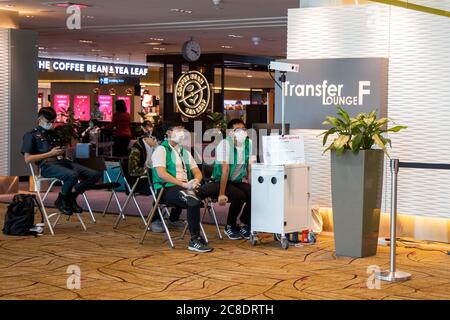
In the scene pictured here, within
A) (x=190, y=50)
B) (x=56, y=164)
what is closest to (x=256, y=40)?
(x=190, y=50)

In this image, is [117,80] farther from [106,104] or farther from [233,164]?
[233,164]

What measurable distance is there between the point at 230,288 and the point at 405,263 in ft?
6.73

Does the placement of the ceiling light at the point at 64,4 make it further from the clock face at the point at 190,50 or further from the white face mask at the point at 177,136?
the white face mask at the point at 177,136

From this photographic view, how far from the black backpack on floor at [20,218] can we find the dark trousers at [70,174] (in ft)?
1.20

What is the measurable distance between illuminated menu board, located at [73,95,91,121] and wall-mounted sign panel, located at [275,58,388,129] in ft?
67.8

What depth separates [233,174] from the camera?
27.8 ft

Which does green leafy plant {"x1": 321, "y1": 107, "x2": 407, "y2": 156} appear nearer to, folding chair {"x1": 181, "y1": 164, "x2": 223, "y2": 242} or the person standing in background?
folding chair {"x1": 181, "y1": 164, "x2": 223, "y2": 242}

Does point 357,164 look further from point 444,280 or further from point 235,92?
point 235,92

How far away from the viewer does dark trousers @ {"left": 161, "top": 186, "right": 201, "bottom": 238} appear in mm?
7781

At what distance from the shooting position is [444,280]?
6605mm

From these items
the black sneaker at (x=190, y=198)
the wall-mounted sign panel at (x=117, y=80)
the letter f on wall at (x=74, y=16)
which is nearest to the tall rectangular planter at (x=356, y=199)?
the black sneaker at (x=190, y=198)

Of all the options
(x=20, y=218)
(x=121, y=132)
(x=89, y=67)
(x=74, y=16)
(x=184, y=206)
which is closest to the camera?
(x=184, y=206)

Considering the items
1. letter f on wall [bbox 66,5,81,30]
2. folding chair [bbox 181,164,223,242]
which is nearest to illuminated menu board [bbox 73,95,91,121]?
letter f on wall [bbox 66,5,81,30]

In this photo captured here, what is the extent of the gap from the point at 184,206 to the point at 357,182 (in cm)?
168
